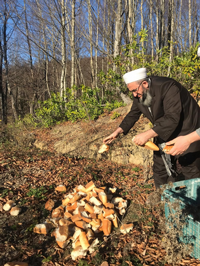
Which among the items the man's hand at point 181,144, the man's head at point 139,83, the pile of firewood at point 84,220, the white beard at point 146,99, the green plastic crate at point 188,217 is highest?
the man's head at point 139,83

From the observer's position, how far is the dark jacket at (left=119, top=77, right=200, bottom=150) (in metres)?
2.12

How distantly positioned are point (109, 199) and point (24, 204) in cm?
136

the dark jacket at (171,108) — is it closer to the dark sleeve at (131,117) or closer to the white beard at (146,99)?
the white beard at (146,99)

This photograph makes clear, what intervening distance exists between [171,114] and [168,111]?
0.18 feet

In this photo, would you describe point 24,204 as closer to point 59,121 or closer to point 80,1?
point 59,121

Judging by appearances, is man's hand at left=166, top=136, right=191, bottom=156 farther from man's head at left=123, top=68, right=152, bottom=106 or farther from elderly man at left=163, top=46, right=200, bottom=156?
man's head at left=123, top=68, right=152, bottom=106

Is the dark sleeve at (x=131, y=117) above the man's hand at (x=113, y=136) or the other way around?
above

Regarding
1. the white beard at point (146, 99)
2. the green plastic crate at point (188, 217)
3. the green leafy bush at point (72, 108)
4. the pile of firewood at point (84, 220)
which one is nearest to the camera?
the green plastic crate at point (188, 217)

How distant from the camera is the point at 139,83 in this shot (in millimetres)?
2326

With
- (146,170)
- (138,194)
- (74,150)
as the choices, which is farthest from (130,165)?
(74,150)

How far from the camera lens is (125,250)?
2.14 metres

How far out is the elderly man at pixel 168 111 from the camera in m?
2.14

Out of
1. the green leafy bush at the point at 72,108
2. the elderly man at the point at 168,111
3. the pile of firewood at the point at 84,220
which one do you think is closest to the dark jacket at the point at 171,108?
the elderly man at the point at 168,111

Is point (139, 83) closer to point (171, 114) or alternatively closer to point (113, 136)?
point (171, 114)
